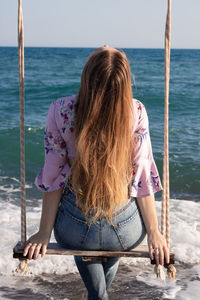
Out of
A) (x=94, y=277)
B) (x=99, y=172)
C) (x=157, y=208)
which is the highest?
(x=99, y=172)

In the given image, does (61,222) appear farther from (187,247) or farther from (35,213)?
(35,213)

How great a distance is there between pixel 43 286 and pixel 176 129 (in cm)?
682

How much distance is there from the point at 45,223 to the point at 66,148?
0.28m

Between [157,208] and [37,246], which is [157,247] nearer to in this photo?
[37,246]

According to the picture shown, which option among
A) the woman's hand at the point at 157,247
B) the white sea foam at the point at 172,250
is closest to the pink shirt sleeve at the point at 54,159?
the woman's hand at the point at 157,247

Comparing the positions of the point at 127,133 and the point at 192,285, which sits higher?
the point at 127,133

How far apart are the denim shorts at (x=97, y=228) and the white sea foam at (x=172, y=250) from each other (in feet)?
4.97

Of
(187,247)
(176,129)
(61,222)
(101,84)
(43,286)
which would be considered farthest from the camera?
(176,129)

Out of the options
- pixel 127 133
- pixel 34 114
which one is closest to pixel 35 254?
pixel 127 133

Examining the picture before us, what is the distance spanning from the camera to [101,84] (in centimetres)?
152

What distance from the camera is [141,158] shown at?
65.6 inches

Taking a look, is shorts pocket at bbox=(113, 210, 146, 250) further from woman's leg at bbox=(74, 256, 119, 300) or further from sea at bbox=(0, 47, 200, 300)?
sea at bbox=(0, 47, 200, 300)

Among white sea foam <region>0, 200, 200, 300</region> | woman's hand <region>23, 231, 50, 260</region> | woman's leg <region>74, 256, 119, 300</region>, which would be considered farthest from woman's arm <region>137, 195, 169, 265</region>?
white sea foam <region>0, 200, 200, 300</region>

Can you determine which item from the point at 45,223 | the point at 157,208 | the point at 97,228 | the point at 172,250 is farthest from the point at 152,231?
the point at 157,208
